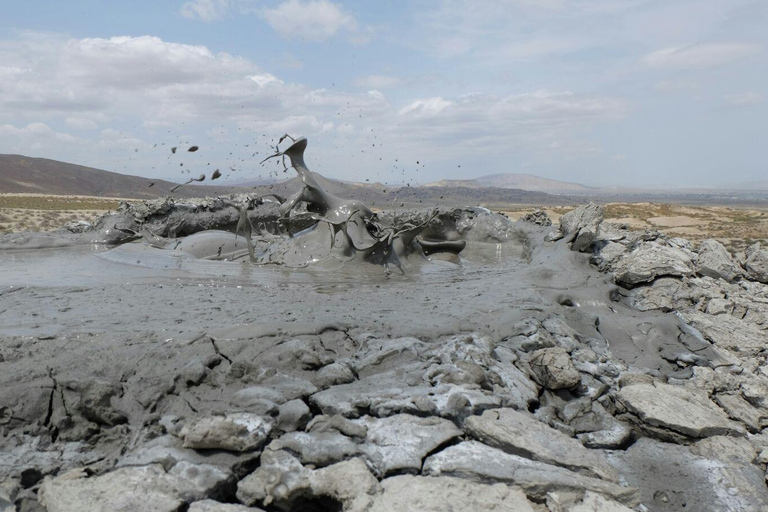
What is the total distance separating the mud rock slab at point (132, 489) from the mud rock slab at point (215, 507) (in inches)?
2.8

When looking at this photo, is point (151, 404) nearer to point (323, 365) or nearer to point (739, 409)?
point (323, 365)

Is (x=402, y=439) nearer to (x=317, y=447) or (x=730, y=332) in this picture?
(x=317, y=447)

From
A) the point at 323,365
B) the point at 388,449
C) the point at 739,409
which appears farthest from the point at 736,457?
the point at 323,365

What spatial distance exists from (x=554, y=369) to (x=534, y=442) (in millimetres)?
1058

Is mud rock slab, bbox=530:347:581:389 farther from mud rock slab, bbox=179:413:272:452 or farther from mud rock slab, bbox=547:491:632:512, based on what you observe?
mud rock slab, bbox=179:413:272:452

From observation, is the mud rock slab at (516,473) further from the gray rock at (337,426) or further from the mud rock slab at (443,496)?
the gray rock at (337,426)

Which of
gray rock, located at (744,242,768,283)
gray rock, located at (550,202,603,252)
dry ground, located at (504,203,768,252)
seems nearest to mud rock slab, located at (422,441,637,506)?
gray rock, located at (550,202,603,252)

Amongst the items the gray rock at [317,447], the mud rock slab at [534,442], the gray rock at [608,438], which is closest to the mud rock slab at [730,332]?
the gray rock at [608,438]

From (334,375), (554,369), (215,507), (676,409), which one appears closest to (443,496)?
(215,507)

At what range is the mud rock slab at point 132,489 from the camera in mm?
2445

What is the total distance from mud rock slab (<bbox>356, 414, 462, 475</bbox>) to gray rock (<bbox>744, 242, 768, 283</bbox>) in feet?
19.5

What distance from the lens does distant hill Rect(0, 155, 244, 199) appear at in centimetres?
5991

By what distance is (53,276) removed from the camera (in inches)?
263

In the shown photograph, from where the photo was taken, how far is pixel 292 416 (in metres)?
3.12
